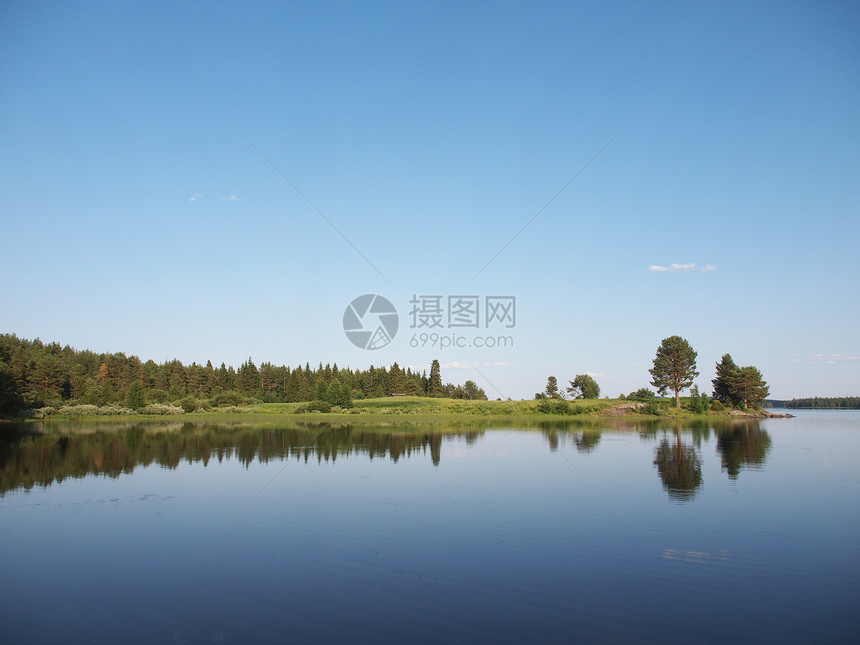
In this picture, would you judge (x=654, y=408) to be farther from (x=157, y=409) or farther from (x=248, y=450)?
(x=157, y=409)

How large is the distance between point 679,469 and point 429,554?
705 inches

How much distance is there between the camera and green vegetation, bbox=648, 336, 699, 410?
85.1m

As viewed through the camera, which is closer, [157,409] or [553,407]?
[157,409]

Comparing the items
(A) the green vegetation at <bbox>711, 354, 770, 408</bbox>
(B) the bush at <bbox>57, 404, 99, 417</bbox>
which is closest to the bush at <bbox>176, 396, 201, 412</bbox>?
(B) the bush at <bbox>57, 404, 99, 417</bbox>

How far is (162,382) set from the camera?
338 ft

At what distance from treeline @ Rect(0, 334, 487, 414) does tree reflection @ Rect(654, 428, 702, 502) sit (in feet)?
211

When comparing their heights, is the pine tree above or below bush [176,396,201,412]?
above

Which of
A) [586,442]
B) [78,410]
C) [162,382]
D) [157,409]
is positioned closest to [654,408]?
[586,442]

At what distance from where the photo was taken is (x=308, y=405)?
281 feet

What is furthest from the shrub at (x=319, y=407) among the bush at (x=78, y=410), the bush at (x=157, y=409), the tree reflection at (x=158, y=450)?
the tree reflection at (x=158, y=450)

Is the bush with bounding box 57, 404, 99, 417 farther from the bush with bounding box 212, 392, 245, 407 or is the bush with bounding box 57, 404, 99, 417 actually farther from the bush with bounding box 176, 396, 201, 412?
the bush with bounding box 212, 392, 245, 407

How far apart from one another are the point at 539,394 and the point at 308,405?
40.6 m

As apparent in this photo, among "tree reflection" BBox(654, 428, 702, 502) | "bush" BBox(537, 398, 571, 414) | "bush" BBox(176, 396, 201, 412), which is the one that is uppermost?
"bush" BBox(537, 398, 571, 414)

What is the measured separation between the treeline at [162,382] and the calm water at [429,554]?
5927cm
